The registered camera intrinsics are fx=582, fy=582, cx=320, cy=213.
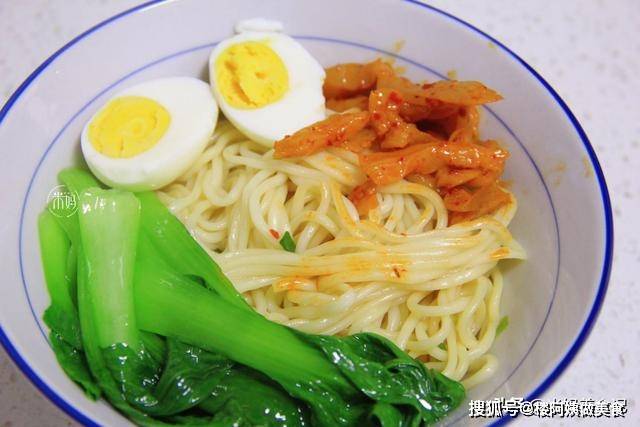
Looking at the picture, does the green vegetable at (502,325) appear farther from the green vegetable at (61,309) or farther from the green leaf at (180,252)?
the green vegetable at (61,309)

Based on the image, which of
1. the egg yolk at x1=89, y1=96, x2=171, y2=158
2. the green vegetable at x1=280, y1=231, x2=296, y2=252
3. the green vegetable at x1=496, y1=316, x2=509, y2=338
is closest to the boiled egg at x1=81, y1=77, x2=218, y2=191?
the egg yolk at x1=89, y1=96, x2=171, y2=158

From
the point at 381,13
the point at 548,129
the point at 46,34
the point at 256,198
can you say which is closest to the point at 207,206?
the point at 256,198

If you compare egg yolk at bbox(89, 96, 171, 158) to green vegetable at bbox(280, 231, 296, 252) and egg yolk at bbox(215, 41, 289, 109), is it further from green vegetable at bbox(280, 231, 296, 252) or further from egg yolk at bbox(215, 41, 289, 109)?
green vegetable at bbox(280, 231, 296, 252)

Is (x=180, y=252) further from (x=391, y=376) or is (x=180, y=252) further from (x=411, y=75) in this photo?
(x=411, y=75)

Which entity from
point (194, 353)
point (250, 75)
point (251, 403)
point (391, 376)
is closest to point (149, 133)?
point (250, 75)

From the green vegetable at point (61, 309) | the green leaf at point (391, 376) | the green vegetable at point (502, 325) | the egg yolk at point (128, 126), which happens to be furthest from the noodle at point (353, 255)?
the green vegetable at point (61, 309)

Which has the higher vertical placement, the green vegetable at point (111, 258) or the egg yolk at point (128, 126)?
the egg yolk at point (128, 126)
